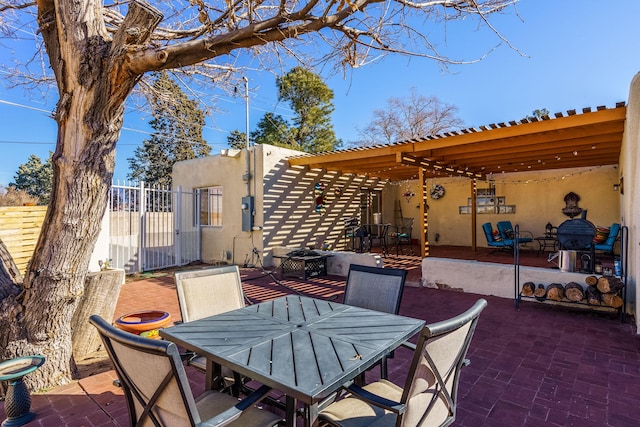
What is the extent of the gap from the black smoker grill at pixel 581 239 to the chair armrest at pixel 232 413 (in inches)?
198

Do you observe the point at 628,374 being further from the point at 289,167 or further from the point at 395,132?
the point at 395,132

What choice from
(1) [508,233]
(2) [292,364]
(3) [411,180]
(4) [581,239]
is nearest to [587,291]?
(4) [581,239]

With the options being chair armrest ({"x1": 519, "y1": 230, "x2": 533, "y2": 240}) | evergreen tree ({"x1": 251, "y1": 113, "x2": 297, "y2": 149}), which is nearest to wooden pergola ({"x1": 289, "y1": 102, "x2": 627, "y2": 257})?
chair armrest ({"x1": 519, "y1": 230, "x2": 533, "y2": 240})

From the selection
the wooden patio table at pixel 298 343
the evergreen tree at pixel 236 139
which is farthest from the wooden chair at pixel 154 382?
the evergreen tree at pixel 236 139

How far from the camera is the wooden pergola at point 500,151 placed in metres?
5.09

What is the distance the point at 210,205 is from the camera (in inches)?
372

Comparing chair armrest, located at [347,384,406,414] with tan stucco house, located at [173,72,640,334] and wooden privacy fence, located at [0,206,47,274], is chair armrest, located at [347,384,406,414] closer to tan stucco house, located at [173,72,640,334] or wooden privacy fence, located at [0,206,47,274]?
tan stucco house, located at [173,72,640,334]

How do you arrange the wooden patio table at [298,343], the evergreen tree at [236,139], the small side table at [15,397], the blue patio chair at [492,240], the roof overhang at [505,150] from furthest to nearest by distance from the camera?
the evergreen tree at [236,139] < the blue patio chair at [492,240] < the roof overhang at [505,150] < the small side table at [15,397] < the wooden patio table at [298,343]

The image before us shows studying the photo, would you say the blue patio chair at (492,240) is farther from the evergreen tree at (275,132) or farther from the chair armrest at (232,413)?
the evergreen tree at (275,132)

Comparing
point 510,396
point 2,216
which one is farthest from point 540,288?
point 2,216

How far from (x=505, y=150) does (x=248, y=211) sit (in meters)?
5.94

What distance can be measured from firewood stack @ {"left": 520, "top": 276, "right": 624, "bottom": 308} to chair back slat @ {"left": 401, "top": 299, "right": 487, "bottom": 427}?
154 inches

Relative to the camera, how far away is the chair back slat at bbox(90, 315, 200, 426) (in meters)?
1.21

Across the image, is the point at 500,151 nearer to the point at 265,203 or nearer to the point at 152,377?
the point at 265,203
